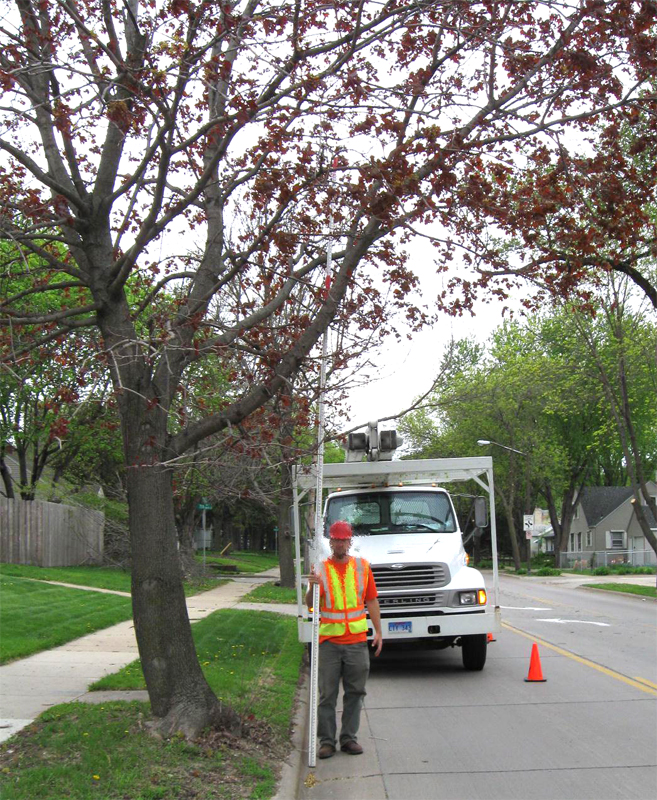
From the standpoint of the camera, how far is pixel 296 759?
23.6 ft

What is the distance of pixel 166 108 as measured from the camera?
721 cm

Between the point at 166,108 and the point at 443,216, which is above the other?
the point at 166,108

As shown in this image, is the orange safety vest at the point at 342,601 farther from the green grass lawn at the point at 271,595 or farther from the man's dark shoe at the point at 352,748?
the green grass lawn at the point at 271,595

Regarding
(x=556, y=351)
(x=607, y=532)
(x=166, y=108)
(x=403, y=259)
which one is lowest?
(x=607, y=532)

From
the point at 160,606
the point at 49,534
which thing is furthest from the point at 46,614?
the point at 49,534

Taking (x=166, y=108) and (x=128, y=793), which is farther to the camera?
(x=166, y=108)

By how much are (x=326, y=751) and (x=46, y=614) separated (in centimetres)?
978

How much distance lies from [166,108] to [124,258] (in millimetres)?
1209

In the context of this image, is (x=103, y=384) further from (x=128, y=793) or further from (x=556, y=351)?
(x=556, y=351)

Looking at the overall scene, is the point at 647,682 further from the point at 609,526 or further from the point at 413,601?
the point at 609,526

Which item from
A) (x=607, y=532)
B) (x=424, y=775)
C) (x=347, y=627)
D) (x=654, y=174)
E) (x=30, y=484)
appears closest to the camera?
(x=424, y=775)

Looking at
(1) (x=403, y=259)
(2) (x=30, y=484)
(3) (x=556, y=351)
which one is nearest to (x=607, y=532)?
(3) (x=556, y=351)

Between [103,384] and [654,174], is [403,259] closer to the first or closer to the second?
[654,174]

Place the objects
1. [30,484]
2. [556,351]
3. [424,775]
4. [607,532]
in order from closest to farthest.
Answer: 1. [424,775]
2. [30,484]
3. [556,351]
4. [607,532]
